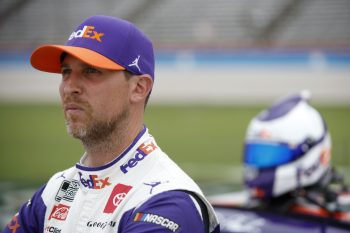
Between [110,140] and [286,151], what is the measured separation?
6.19ft

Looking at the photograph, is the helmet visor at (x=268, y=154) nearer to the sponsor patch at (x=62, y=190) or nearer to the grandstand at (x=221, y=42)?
the sponsor patch at (x=62, y=190)

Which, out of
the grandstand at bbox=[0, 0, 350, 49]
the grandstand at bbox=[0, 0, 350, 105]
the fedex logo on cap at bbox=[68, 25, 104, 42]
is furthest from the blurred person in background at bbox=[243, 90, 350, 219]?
the grandstand at bbox=[0, 0, 350, 49]

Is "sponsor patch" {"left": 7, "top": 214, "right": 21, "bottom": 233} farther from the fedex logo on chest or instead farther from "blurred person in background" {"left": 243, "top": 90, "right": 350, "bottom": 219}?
"blurred person in background" {"left": 243, "top": 90, "right": 350, "bottom": 219}

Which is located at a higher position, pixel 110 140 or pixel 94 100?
pixel 94 100

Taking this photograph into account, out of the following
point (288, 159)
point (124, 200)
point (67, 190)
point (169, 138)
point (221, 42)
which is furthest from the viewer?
point (221, 42)

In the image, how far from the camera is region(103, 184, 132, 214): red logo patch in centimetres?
208

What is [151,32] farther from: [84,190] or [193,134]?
[84,190]

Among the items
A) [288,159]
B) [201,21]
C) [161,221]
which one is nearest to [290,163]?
[288,159]

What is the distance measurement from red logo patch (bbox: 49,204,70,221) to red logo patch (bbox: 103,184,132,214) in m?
0.20

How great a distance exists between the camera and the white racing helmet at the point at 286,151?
12.7 feet

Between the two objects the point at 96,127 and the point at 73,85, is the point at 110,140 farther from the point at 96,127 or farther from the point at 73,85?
the point at 73,85

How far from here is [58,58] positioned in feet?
7.61

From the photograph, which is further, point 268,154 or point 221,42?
point 221,42

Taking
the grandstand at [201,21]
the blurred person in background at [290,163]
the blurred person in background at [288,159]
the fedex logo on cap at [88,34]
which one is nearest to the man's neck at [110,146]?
the fedex logo on cap at [88,34]
